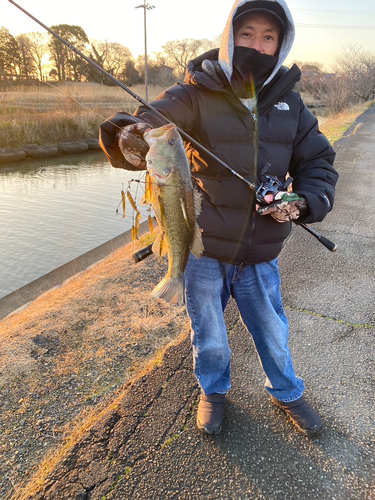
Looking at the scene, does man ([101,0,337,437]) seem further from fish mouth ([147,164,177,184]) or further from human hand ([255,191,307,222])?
fish mouth ([147,164,177,184])

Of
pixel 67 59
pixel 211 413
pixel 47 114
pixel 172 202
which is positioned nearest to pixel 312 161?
pixel 172 202

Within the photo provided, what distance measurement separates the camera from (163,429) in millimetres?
2447

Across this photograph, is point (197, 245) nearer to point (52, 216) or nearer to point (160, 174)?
point (160, 174)

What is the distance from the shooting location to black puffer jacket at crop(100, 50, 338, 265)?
7.23 feet

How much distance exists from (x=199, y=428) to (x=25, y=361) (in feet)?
5.24

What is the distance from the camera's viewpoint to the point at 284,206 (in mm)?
2182

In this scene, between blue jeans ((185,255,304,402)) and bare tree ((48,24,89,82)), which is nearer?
blue jeans ((185,255,304,402))

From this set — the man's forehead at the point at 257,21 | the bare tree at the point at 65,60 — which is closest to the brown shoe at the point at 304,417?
the man's forehead at the point at 257,21

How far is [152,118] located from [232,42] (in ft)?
2.63

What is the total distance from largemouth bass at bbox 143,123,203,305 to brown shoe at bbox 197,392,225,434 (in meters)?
0.79

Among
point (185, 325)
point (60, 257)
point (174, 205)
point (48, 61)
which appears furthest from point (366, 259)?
point (48, 61)

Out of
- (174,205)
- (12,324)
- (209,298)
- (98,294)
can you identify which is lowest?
(12,324)

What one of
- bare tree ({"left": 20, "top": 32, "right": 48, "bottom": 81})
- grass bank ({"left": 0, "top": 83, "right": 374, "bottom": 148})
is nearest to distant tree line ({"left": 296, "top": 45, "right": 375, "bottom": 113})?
grass bank ({"left": 0, "top": 83, "right": 374, "bottom": 148})

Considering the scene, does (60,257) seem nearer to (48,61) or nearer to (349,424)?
(349,424)
